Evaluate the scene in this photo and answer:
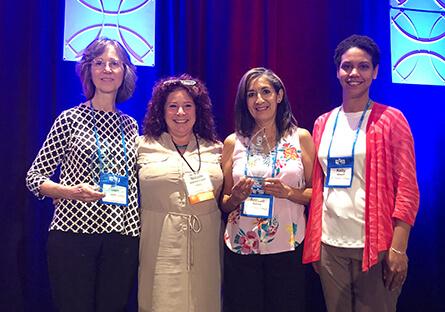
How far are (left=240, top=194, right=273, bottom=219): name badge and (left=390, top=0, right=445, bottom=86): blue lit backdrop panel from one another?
1895mm

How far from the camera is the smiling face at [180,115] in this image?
7.78ft

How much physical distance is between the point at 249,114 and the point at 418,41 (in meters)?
1.96

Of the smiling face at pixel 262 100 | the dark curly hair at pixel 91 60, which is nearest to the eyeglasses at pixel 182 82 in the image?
the dark curly hair at pixel 91 60

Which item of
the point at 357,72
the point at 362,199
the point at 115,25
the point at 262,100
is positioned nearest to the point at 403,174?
the point at 362,199

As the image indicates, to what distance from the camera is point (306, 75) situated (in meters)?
3.17

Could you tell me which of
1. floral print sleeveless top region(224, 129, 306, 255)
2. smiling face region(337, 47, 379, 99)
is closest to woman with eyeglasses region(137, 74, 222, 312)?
floral print sleeveless top region(224, 129, 306, 255)

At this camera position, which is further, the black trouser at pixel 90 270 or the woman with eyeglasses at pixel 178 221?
the woman with eyeglasses at pixel 178 221

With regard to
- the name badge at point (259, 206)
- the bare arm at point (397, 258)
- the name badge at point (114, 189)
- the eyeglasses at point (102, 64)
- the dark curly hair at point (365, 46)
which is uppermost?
the dark curly hair at point (365, 46)

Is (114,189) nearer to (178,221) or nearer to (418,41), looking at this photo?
(178,221)

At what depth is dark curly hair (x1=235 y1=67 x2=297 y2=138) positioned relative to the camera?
2383 mm

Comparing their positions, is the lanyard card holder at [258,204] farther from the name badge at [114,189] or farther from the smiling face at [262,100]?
the name badge at [114,189]

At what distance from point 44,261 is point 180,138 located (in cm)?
123

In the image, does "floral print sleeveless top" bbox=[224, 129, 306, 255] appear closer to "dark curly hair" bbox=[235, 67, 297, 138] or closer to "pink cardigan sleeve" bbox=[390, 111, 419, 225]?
"dark curly hair" bbox=[235, 67, 297, 138]

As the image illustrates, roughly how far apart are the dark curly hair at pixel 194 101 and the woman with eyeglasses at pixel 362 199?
63cm
